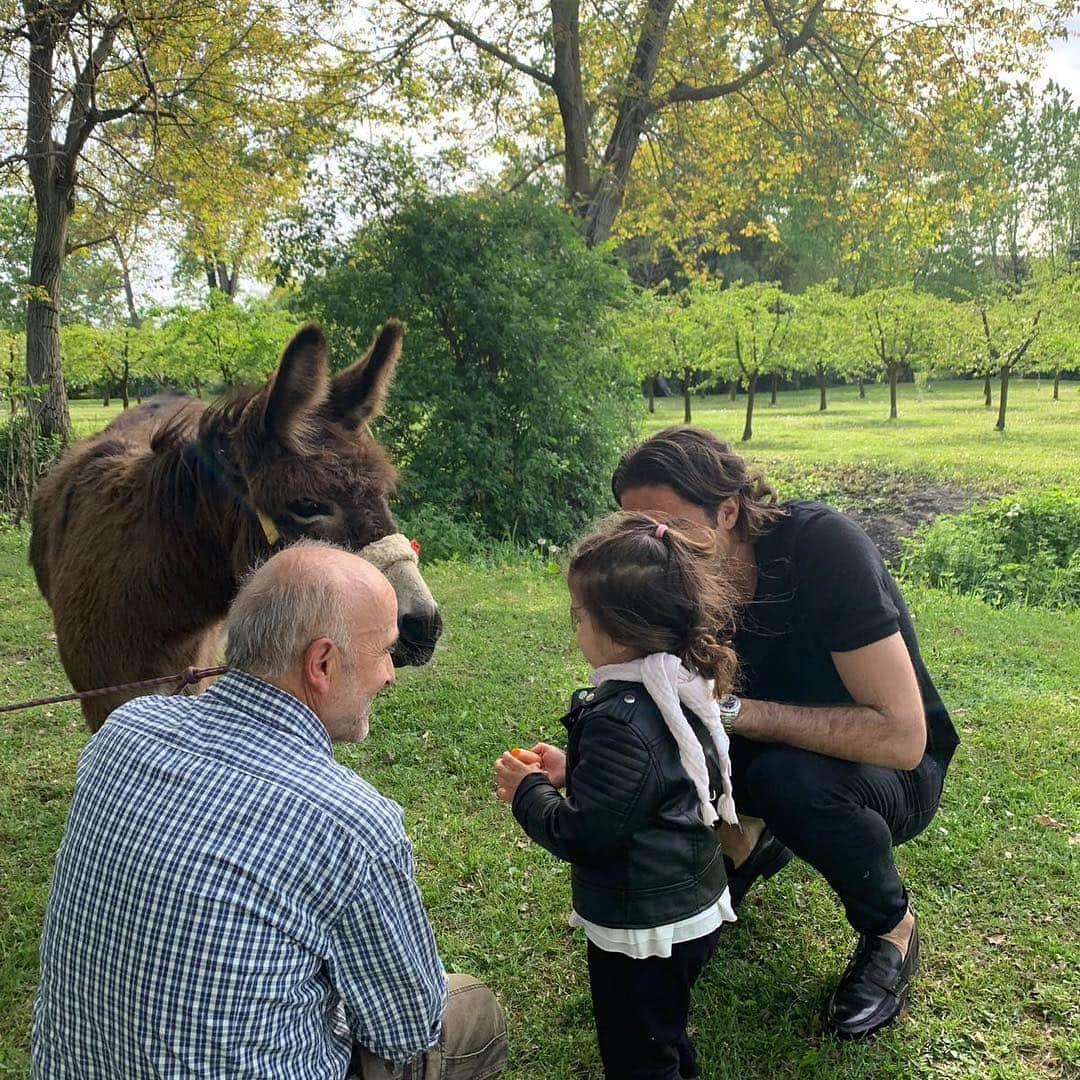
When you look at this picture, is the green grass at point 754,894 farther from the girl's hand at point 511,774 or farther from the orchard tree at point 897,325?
the orchard tree at point 897,325

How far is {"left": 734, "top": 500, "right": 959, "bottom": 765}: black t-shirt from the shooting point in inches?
93.2

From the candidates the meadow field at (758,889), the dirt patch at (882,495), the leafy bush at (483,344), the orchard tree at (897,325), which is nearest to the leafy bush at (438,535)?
the leafy bush at (483,344)

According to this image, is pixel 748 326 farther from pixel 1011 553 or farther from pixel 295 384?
pixel 295 384

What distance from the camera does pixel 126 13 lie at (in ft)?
25.7

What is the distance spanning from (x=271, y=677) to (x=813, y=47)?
48.9 ft

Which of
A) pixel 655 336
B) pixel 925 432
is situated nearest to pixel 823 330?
pixel 655 336

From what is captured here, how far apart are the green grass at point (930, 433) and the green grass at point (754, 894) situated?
12.0 metres

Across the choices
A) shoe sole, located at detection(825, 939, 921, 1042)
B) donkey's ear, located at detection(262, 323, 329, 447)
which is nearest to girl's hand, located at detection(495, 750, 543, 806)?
donkey's ear, located at detection(262, 323, 329, 447)

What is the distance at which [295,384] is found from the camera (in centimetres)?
252

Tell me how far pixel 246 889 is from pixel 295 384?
167 cm

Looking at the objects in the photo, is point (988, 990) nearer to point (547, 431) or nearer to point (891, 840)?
point (891, 840)

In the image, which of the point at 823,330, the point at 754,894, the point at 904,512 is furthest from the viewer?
the point at 823,330

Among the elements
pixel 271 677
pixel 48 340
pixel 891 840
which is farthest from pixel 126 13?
pixel 891 840

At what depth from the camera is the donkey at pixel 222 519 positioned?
2496mm
